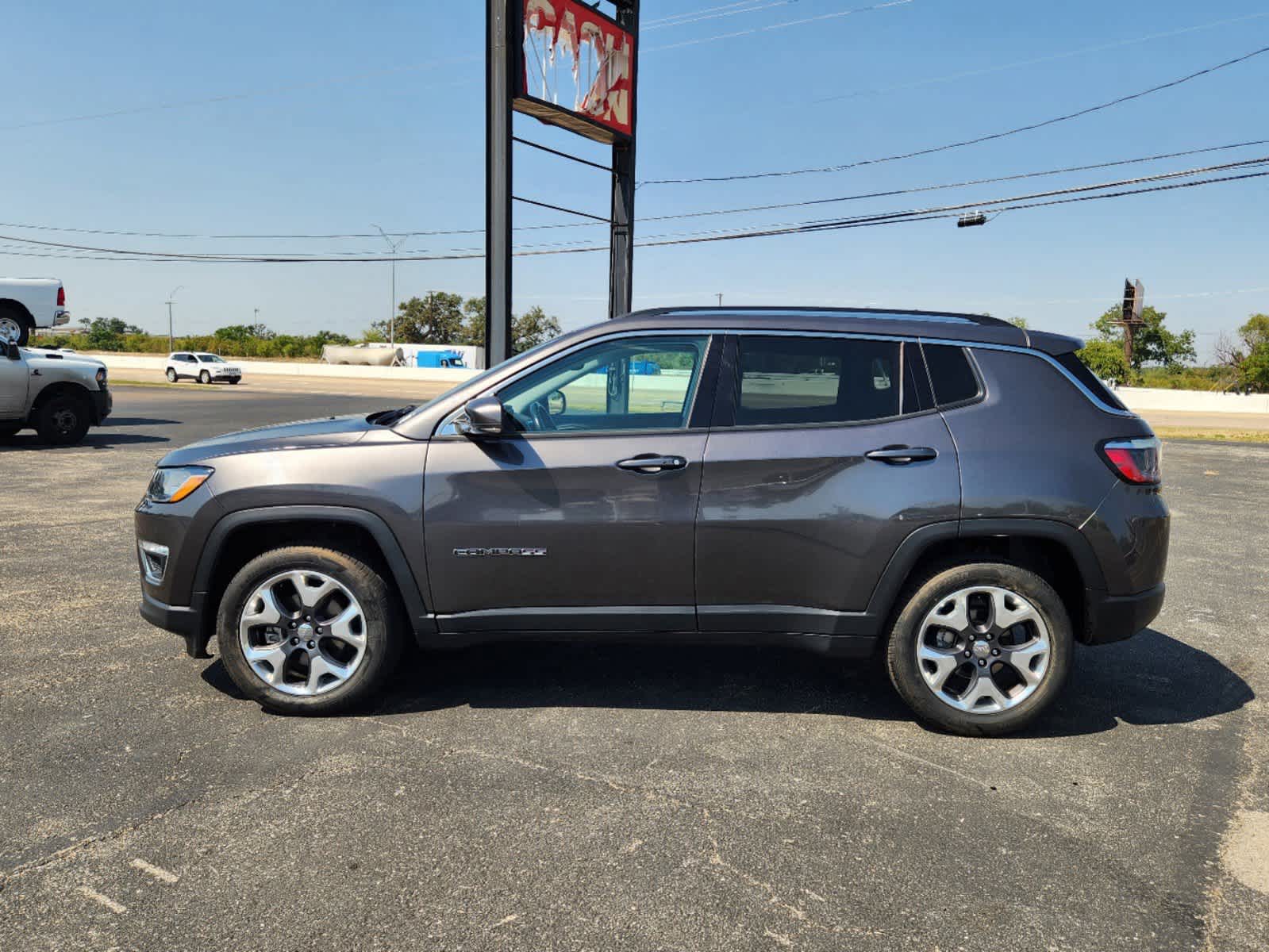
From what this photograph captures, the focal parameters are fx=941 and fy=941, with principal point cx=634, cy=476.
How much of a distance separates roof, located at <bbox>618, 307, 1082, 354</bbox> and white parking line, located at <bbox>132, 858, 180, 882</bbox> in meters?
2.65

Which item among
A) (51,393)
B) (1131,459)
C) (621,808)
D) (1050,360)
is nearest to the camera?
(621,808)

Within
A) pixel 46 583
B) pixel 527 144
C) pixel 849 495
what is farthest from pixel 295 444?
pixel 527 144

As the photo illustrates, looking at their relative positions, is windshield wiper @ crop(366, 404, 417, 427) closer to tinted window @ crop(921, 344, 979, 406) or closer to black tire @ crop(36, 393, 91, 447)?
tinted window @ crop(921, 344, 979, 406)

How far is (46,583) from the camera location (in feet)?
20.9

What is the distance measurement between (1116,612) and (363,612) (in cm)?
319

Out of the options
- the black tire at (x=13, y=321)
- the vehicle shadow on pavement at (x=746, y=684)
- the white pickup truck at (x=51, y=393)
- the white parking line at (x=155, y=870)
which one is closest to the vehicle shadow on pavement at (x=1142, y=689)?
the vehicle shadow on pavement at (x=746, y=684)

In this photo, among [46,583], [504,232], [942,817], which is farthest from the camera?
[504,232]

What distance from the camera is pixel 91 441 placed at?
16.0 meters

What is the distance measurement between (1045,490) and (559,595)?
6.78 ft

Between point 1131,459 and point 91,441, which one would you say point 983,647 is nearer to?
point 1131,459

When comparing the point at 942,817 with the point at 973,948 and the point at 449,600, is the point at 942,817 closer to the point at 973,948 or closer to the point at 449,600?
the point at 973,948

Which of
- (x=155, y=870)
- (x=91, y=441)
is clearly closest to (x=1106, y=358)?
(x=91, y=441)

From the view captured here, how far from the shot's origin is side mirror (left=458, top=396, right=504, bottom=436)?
12.5 ft

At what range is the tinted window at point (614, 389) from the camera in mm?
4055
